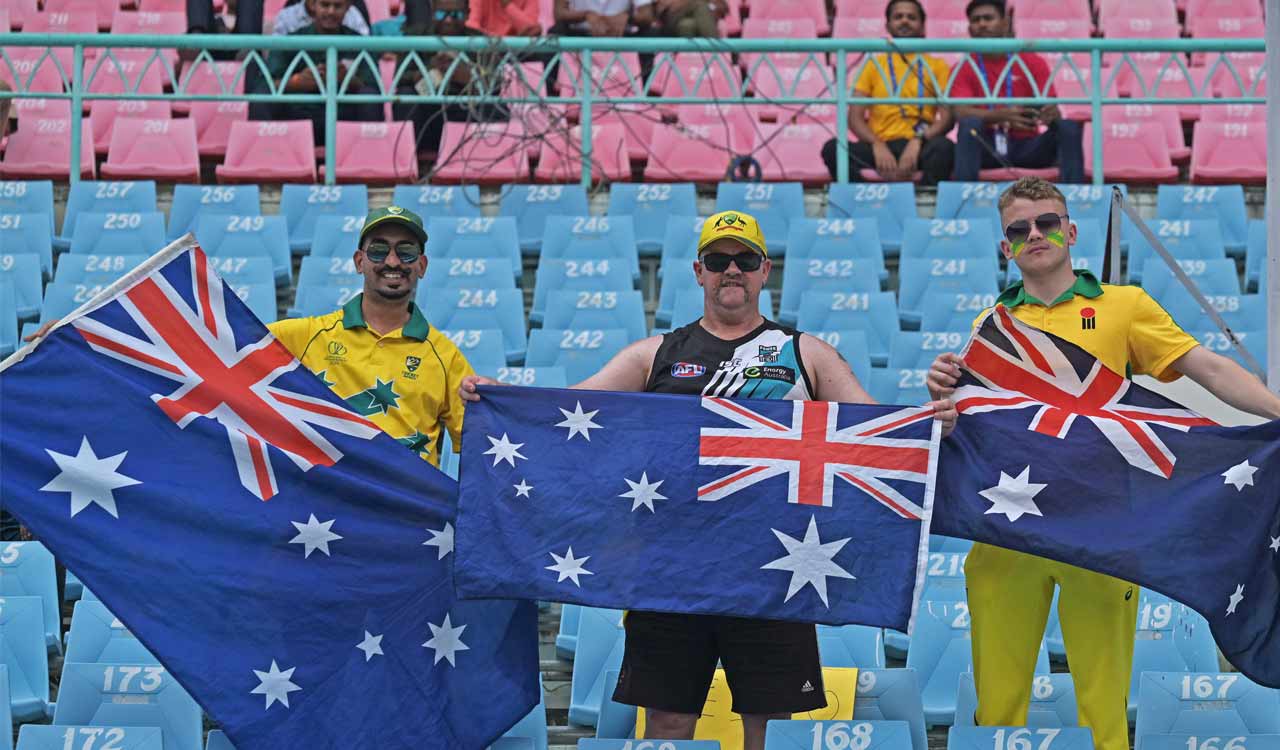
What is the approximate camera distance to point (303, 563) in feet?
18.4

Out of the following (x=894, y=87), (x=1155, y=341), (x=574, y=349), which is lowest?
(x=574, y=349)

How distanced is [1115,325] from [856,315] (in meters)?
3.73

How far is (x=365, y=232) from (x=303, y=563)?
1102 millimetres

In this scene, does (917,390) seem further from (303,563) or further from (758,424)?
(303,563)

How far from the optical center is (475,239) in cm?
1012

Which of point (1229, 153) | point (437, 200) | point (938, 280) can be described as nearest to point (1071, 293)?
point (938, 280)

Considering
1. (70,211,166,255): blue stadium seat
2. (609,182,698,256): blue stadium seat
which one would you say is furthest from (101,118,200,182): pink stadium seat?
(609,182,698,256): blue stadium seat

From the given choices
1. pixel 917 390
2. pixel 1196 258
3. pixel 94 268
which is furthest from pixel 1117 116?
pixel 94 268

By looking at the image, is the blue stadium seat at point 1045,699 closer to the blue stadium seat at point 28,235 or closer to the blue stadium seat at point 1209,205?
the blue stadium seat at point 1209,205

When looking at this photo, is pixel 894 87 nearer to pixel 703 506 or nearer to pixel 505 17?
pixel 505 17

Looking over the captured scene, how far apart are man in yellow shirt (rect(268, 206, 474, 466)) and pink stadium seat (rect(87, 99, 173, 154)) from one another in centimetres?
649

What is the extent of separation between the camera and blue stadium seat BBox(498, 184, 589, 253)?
1050 cm

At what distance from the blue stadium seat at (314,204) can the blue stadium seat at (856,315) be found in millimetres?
2616

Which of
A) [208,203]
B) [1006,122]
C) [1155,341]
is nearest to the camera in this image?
[1155,341]
